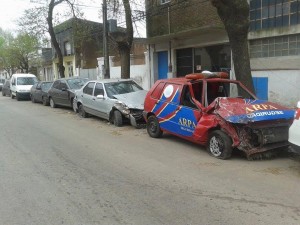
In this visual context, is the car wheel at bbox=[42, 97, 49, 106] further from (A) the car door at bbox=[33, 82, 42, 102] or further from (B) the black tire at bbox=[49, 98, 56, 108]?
(A) the car door at bbox=[33, 82, 42, 102]

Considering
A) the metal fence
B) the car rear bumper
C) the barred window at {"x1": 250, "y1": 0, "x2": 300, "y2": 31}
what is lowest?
the car rear bumper

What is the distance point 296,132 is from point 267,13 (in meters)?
9.01

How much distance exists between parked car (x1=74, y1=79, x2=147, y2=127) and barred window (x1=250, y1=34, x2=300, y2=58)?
495 centimetres

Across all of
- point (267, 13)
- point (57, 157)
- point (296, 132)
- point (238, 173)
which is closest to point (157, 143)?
point (57, 157)

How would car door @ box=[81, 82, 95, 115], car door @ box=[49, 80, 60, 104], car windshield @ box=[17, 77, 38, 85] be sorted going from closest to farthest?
car door @ box=[81, 82, 95, 115]
car door @ box=[49, 80, 60, 104]
car windshield @ box=[17, 77, 38, 85]

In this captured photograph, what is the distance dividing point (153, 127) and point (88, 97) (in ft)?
15.6

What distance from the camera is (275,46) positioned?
14.0 m

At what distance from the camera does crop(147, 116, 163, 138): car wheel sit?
32.1 feet

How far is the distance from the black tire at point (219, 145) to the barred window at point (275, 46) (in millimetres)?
7002

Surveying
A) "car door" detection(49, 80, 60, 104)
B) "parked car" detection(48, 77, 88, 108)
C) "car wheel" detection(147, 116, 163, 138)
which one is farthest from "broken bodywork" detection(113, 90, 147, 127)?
"car door" detection(49, 80, 60, 104)

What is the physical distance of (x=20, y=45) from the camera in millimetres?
47375

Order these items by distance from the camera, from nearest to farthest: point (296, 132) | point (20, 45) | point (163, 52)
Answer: point (296, 132)
point (163, 52)
point (20, 45)

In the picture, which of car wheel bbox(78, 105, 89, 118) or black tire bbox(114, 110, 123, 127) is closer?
black tire bbox(114, 110, 123, 127)

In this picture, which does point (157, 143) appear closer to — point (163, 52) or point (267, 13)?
point (267, 13)
